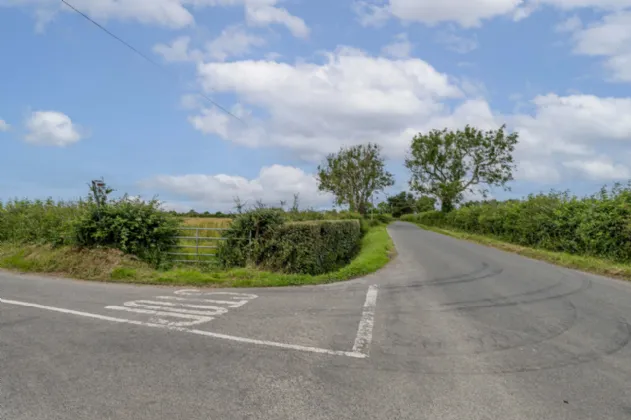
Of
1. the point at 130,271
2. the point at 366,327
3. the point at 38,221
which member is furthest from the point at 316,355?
the point at 38,221

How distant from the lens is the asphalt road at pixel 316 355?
3.72 meters

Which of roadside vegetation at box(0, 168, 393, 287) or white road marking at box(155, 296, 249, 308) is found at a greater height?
roadside vegetation at box(0, 168, 393, 287)

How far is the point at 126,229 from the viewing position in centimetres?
1391

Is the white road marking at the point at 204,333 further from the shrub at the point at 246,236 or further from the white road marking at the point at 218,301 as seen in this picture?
the shrub at the point at 246,236

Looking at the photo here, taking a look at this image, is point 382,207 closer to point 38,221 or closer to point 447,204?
point 447,204

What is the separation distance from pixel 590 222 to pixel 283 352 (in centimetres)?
1635

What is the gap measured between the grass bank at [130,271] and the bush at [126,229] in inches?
18.1

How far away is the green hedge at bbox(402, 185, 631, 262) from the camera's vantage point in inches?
597

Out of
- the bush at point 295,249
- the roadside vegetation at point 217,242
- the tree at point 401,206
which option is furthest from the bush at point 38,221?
the tree at point 401,206

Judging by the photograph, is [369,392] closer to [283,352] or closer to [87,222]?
[283,352]

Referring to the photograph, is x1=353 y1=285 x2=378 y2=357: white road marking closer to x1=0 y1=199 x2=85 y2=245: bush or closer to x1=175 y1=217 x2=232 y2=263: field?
x1=175 y1=217 x2=232 y2=263: field

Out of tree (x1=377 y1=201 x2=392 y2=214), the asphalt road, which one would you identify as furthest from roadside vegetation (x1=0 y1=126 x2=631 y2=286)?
tree (x1=377 y1=201 x2=392 y2=214)

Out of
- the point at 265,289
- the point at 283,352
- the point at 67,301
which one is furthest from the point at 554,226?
the point at 67,301

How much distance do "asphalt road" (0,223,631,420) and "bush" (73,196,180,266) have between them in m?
4.51
